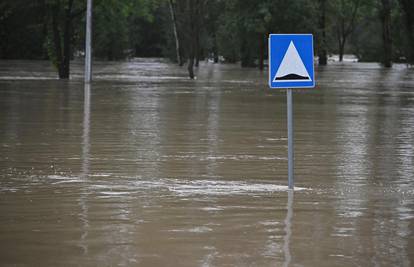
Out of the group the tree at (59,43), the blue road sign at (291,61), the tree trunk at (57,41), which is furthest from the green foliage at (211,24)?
the blue road sign at (291,61)

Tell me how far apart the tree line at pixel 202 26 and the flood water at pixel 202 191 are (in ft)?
Result: 82.5

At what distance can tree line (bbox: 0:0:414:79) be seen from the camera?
177 feet

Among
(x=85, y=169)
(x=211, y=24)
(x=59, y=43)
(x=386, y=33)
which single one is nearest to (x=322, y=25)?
(x=386, y=33)

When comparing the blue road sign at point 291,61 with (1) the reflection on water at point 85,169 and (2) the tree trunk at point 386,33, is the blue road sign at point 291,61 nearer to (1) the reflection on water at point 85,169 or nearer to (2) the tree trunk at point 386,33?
(1) the reflection on water at point 85,169

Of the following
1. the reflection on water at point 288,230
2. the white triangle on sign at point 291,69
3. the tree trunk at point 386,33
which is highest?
the tree trunk at point 386,33

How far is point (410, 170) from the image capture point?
14641 mm

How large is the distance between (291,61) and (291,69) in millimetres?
83

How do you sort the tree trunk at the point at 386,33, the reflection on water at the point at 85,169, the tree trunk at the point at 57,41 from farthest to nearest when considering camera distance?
1. the tree trunk at the point at 386,33
2. the tree trunk at the point at 57,41
3. the reflection on water at the point at 85,169

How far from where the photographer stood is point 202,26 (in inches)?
3120

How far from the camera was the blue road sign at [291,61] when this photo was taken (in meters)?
12.0

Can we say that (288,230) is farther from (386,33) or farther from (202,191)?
(386,33)

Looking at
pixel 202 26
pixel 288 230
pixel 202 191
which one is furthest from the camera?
pixel 202 26

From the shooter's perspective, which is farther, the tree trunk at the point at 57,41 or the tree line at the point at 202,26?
the tree line at the point at 202,26

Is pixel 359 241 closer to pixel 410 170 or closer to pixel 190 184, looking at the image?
pixel 190 184
